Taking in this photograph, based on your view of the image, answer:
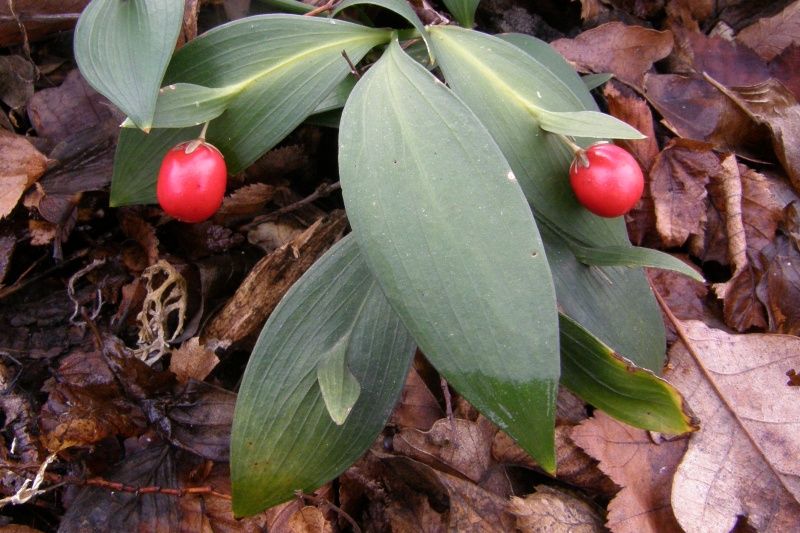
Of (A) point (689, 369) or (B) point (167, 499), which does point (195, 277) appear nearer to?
(B) point (167, 499)

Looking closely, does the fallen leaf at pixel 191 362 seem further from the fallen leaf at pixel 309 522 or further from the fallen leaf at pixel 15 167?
the fallen leaf at pixel 15 167

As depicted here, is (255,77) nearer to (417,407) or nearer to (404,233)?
(404,233)

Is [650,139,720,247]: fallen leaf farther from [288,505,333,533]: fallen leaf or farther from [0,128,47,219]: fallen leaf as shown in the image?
[0,128,47,219]: fallen leaf

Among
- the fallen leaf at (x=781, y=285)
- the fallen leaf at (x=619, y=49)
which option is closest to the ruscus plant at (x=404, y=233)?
the fallen leaf at (x=781, y=285)

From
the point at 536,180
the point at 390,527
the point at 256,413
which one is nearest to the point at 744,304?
the point at 536,180

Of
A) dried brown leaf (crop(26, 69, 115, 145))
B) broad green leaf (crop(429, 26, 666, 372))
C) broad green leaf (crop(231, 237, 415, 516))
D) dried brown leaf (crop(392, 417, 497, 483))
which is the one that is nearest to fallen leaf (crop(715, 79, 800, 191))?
broad green leaf (crop(429, 26, 666, 372))

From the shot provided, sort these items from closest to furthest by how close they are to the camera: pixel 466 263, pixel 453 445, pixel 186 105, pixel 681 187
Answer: pixel 466 263
pixel 186 105
pixel 453 445
pixel 681 187

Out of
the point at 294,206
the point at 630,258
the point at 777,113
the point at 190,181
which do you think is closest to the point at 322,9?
the point at 294,206
